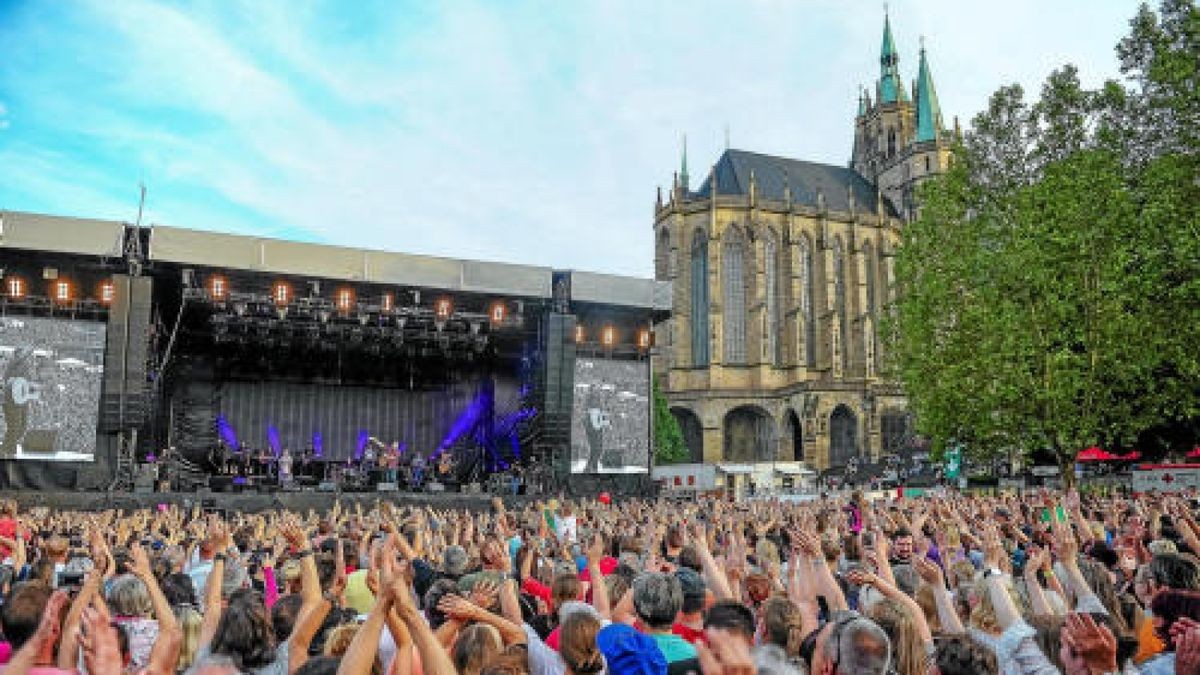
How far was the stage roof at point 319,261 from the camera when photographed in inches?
760

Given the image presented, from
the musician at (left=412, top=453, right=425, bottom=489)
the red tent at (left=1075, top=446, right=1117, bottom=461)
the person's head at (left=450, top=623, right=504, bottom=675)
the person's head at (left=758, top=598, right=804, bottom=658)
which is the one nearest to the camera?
the person's head at (left=450, top=623, right=504, bottom=675)

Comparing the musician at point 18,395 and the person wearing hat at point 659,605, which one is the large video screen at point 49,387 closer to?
the musician at point 18,395

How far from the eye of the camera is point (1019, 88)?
72.9 feet

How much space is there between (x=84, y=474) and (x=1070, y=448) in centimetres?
2171

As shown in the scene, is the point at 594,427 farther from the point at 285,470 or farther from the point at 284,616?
the point at 284,616

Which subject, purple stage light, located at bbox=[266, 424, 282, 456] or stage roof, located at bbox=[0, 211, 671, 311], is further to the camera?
purple stage light, located at bbox=[266, 424, 282, 456]

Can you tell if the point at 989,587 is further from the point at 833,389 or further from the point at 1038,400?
the point at 833,389

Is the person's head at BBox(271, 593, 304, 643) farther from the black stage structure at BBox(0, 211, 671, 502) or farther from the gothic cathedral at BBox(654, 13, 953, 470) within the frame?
the gothic cathedral at BBox(654, 13, 953, 470)

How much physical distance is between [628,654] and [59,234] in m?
20.8

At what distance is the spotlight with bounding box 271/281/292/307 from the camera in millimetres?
21172

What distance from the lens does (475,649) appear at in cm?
264

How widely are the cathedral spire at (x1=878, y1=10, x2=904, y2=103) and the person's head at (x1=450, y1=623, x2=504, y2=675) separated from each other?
69775mm

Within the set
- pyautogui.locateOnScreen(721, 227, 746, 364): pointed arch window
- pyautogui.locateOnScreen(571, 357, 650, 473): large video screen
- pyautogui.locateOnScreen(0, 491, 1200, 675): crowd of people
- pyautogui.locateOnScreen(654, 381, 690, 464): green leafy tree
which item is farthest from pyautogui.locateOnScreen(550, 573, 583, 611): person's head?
pyautogui.locateOnScreen(721, 227, 746, 364): pointed arch window

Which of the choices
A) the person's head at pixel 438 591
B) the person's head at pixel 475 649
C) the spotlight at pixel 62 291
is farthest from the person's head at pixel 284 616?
the spotlight at pixel 62 291
